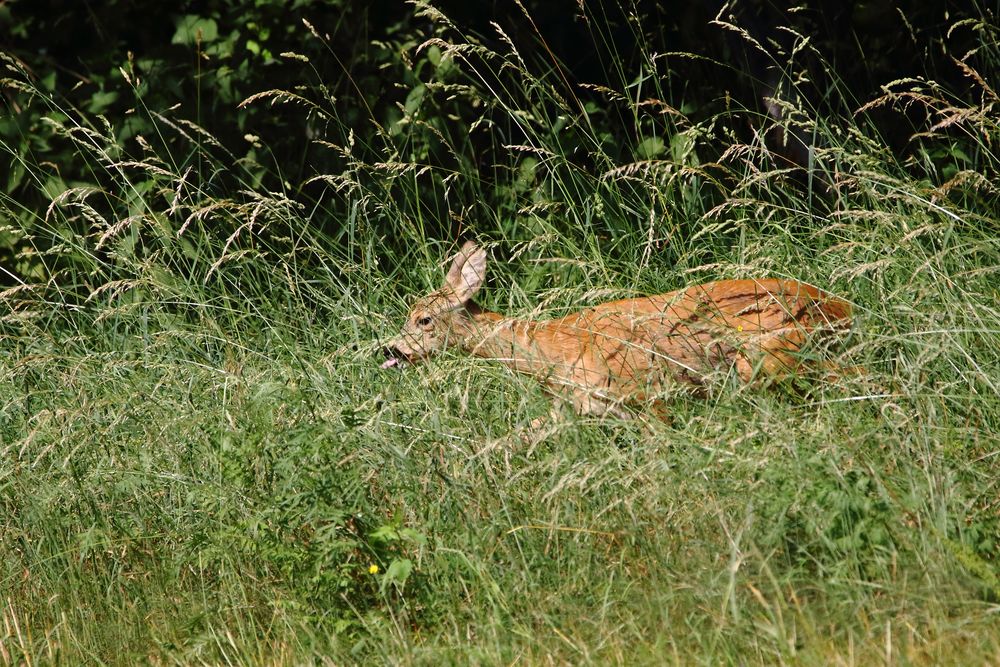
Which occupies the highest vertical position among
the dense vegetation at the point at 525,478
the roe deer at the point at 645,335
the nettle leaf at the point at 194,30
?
the nettle leaf at the point at 194,30

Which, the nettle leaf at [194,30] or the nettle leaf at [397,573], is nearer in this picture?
the nettle leaf at [397,573]

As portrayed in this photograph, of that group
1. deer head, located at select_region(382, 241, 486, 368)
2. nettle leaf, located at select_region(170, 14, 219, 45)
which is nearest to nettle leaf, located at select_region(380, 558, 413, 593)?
deer head, located at select_region(382, 241, 486, 368)

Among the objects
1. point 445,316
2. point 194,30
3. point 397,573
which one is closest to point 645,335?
point 445,316

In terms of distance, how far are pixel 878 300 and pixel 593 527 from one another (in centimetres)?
152

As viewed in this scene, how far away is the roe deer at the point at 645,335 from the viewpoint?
4262 mm

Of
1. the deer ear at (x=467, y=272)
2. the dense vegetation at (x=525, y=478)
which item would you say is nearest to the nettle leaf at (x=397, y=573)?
the dense vegetation at (x=525, y=478)

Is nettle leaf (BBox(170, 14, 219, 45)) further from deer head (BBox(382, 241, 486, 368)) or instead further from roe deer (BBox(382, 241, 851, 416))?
roe deer (BBox(382, 241, 851, 416))

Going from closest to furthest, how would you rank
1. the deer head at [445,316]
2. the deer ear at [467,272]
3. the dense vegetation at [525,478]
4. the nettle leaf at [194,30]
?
the dense vegetation at [525,478] → the deer head at [445,316] → the deer ear at [467,272] → the nettle leaf at [194,30]

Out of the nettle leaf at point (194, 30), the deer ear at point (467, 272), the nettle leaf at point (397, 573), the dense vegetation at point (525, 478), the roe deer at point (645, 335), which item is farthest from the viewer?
the nettle leaf at point (194, 30)

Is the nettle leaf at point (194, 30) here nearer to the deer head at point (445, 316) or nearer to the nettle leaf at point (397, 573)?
the deer head at point (445, 316)

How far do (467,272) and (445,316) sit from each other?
0.50 metres

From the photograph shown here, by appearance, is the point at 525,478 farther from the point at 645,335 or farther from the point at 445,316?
the point at 445,316

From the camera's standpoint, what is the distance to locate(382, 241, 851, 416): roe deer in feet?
14.0

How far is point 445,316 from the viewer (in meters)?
5.12
